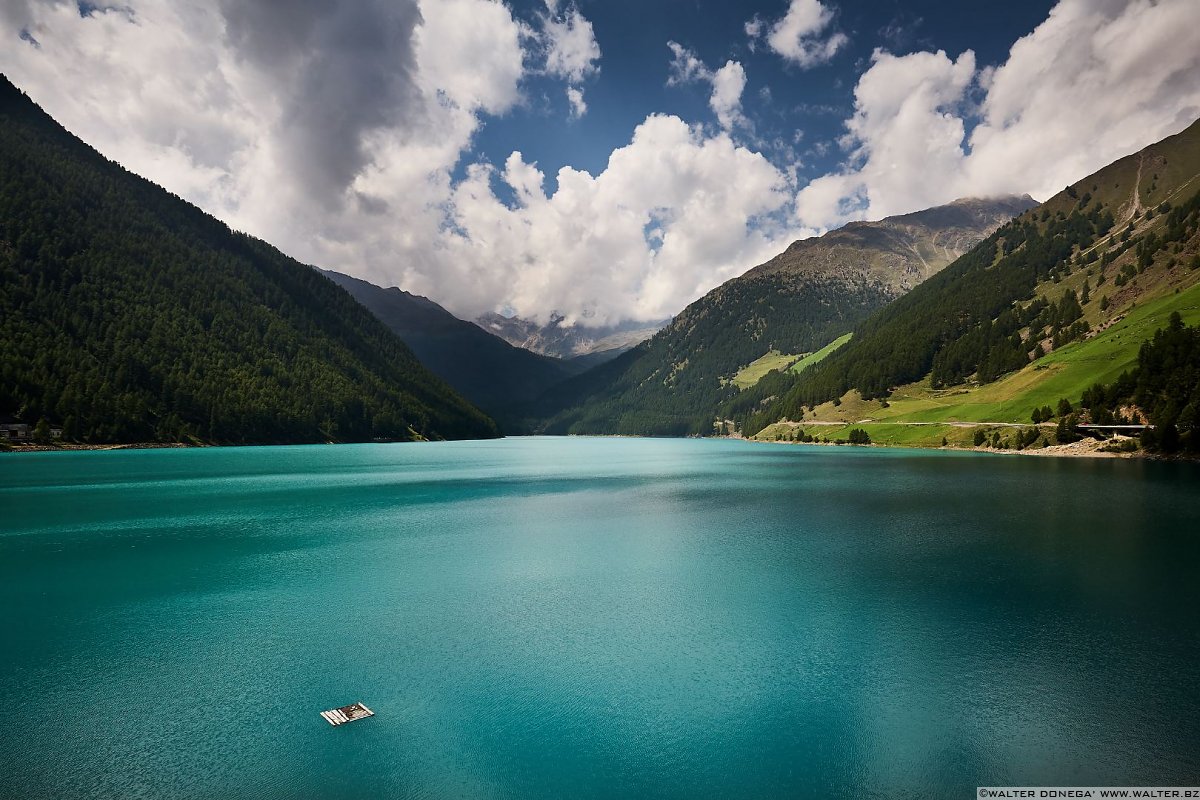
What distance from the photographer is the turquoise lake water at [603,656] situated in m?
13.7

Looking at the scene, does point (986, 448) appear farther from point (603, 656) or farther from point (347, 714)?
point (347, 714)

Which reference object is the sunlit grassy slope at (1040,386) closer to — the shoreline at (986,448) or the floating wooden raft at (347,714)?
the shoreline at (986,448)

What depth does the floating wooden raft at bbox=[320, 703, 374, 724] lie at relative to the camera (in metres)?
15.9

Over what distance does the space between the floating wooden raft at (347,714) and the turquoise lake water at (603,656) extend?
1.28 feet

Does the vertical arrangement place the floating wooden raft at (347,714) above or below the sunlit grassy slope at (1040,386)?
below

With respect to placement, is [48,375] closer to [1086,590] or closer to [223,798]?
[223,798]

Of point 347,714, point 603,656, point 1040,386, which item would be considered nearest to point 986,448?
point 1040,386

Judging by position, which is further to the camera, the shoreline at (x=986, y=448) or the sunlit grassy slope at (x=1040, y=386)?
the sunlit grassy slope at (x=1040, y=386)

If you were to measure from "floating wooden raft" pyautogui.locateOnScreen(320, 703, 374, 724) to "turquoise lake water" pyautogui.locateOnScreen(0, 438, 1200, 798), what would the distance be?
0.39 meters

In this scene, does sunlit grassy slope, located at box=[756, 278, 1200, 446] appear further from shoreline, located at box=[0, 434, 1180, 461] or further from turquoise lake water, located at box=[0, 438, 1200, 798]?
turquoise lake water, located at box=[0, 438, 1200, 798]

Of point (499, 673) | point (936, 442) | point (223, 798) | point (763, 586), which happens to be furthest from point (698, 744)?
point (936, 442)

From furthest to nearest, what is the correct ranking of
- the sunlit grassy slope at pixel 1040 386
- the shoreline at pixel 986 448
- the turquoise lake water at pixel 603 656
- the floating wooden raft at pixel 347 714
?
1. the sunlit grassy slope at pixel 1040 386
2. the shoreline at pixel 986 448
3. the floating wooden raft at pixel 347 714
4. the turquoise lake water at pixel 603 656

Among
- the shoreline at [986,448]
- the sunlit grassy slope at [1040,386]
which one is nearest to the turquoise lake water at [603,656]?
the shoreline at [986,448]

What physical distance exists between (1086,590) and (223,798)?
3404 cm
